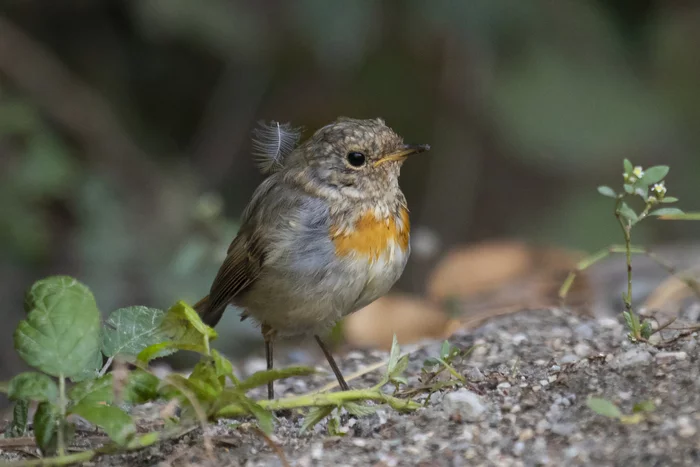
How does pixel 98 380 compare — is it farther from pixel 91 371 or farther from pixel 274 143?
pixel 274 143

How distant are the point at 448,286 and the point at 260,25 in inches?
91.6

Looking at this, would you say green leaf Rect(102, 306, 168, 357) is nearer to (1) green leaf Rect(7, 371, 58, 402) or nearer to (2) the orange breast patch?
(1) green leaf Rect(7, 371, 58, 402)

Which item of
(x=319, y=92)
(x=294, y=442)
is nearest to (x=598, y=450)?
(x=294, y=442)

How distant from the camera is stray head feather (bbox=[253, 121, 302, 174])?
13.3 feet

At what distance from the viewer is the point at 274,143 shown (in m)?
4.07

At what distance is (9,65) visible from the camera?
6.49 m

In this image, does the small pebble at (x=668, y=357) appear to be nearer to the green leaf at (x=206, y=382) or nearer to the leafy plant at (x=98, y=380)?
the leafy plant at (x=98, y=380)

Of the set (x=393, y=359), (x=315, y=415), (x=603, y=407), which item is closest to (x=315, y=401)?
(x=315, y=415)

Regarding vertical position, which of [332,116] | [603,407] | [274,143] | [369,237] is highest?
[332,116]

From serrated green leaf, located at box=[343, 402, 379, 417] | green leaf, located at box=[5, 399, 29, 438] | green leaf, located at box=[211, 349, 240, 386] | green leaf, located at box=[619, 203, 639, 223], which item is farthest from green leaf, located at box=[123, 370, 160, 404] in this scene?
green leaf, located at box=[619, 203, 639, 223]

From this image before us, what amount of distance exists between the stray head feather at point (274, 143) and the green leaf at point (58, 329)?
61.2 inches

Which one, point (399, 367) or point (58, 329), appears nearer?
point (58, 329)

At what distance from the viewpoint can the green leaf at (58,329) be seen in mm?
2541

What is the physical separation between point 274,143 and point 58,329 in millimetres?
1668
